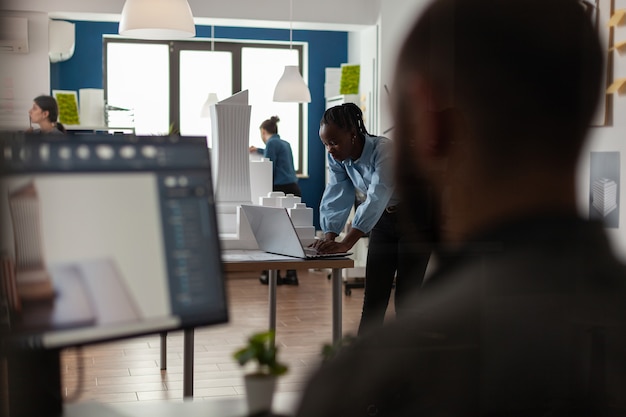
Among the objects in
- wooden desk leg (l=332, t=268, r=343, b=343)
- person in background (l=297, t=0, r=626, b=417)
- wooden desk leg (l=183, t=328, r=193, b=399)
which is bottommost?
wooden desk leg (l=183, t=328, r=193, b=399)

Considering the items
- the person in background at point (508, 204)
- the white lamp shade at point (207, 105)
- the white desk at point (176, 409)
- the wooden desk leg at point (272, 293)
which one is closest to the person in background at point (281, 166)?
the white lamp shade at point (207, 105)

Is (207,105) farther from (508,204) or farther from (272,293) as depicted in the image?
(508,204)

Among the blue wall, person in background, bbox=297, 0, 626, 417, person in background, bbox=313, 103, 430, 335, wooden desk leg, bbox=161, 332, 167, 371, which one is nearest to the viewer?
person in background, bbox=297, 0, 626, 417

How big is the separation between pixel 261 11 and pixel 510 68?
704 cm

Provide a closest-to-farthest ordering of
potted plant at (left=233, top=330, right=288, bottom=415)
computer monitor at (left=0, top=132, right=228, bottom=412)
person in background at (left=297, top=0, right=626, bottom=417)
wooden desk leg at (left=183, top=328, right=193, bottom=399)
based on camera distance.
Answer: person in background at (left=297, top=0, right=626, bottom=417) < computer monitor at (left=0, top=132, right=228, bottom=412) < potted plant at (left=233, top=330, right=288, bottom=415) < wooden desk leg at (left=183, top=328, right=193, bottom=399)

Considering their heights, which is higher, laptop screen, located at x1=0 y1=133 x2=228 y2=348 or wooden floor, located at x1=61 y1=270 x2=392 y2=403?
laptop screen, located at x1=0 y1=133 x2=228 y2=348

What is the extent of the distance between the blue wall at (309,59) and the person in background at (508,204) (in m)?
8.09

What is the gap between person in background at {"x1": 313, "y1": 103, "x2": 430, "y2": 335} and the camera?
3.28 m

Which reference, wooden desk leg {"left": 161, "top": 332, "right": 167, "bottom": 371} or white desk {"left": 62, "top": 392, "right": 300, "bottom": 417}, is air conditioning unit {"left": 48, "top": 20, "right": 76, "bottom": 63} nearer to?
wooden desk leg {"left": 161, "top": 332, "right": 167, "bottom": 371}

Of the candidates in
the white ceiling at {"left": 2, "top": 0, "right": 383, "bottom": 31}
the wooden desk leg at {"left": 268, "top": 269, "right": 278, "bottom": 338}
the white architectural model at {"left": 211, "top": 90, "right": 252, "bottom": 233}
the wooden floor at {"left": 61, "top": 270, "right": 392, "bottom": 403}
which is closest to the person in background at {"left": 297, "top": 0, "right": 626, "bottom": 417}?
the wooden floor at {"left": 61, "top": 270, "right": 392, "bottom": 403}

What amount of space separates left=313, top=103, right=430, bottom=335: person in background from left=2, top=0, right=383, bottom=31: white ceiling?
4.09 metres

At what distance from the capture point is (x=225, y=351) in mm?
4457

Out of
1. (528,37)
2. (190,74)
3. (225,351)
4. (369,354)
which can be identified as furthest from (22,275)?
(190,74)

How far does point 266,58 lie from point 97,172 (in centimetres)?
850
